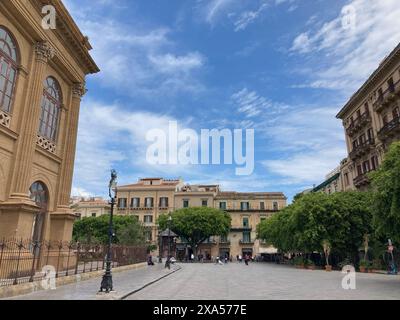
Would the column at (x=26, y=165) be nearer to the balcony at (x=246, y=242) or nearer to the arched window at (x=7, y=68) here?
the arched window at (x=7, y=68)

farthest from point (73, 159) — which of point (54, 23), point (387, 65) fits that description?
point (387, 65)

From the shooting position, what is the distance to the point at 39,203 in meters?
19.2

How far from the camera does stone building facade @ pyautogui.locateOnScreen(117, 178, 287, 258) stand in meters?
64.3

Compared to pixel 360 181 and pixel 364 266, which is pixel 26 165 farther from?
pixel 360 181

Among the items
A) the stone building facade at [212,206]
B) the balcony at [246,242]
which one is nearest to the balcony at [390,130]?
the stone building facade at [212,206]

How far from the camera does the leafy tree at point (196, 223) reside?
55812mm

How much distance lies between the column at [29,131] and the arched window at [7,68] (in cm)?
93

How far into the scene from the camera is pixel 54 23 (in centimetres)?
1895

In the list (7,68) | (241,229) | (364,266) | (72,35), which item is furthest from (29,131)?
(241,229)

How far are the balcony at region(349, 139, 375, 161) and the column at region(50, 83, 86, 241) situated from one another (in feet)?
94.4

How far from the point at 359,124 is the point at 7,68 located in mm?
35166

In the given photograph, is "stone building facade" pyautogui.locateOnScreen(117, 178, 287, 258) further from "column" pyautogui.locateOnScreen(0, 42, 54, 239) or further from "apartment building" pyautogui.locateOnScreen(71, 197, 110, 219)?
"column" pyautogui.locateOnScreen(0, 42, 54, 239)
